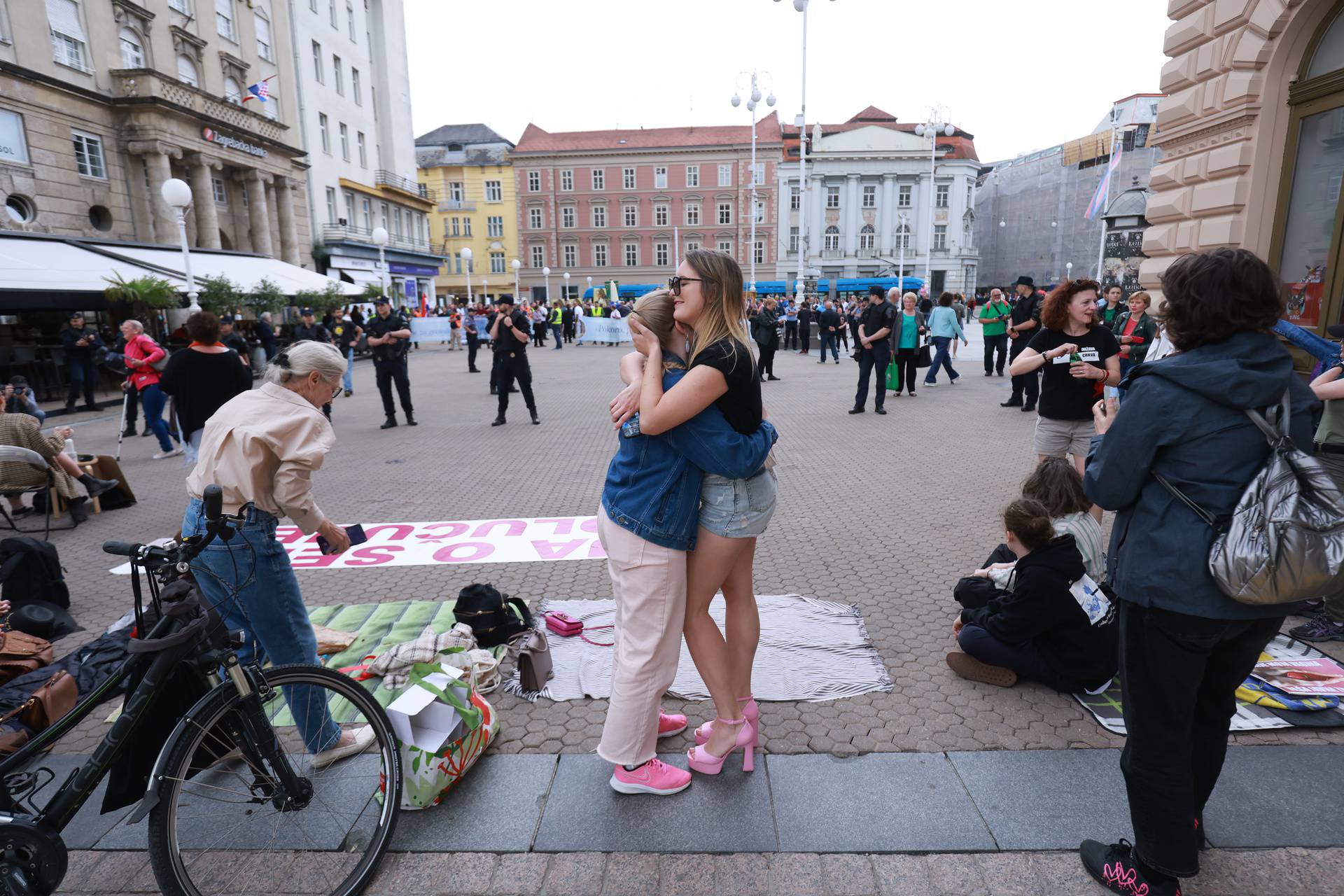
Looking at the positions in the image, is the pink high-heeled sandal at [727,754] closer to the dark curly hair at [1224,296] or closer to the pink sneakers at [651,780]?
the pink sneakers at [651,780]

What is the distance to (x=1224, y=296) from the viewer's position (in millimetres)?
2006

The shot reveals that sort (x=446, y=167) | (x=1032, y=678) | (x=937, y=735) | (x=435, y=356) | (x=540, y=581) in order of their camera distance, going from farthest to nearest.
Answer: (x=446, y=167), (x=435, y=356), (x=540, y=581), (x=1032, y=678), (x=937, y=735)

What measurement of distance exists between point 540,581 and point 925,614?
249 cm

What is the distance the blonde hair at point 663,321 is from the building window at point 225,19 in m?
34.9

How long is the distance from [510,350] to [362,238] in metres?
33.3

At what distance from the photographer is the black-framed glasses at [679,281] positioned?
8.21ft

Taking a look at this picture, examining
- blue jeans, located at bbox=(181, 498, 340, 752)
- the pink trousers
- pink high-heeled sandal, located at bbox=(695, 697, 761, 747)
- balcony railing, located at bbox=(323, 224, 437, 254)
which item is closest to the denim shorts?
the pink trousers

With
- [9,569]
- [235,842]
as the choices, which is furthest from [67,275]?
[235,842]

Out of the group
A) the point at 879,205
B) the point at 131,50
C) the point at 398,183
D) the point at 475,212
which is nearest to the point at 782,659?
the point at 131,50

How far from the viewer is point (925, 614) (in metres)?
4.46

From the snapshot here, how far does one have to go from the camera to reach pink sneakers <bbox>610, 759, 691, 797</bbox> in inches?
110

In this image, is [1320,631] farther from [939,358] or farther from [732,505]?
[939,358]

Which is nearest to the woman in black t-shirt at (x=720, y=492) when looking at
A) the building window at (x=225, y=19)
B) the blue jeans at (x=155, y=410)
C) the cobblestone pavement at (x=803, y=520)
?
the cobblestone pavement at (x=803, y=520)

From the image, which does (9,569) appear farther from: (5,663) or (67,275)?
(67,275)
